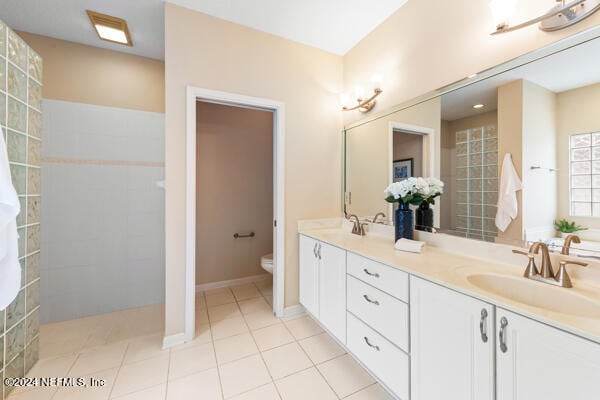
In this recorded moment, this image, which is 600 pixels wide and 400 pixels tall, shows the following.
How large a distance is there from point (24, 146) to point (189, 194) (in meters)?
1.00

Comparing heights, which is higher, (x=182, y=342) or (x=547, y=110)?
(x=547, y=110)

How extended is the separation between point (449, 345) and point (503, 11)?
5.37ft

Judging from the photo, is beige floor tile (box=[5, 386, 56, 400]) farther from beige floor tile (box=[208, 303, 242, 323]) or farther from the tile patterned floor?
beige floor tile (box=[208, 303, 242, 323])

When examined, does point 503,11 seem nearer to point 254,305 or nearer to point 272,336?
point 272,336

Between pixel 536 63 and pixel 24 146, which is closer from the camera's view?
pixel 536 63

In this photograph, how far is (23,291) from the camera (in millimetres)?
1477

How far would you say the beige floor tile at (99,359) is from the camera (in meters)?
1.55

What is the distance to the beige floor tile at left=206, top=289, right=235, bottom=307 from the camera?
2.49 m

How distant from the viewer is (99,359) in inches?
64.6

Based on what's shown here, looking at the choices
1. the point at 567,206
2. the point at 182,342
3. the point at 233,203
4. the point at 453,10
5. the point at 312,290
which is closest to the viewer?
the point at 567,206

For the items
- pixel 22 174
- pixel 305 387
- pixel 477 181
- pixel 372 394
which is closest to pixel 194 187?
pixel 22 174

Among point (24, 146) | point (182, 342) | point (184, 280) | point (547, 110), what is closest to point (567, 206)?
point (547, 110)

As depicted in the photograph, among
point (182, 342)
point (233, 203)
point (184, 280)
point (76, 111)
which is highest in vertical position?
point (76, 111)

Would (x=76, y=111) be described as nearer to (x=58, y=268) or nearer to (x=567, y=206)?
(x=58, y=268)
